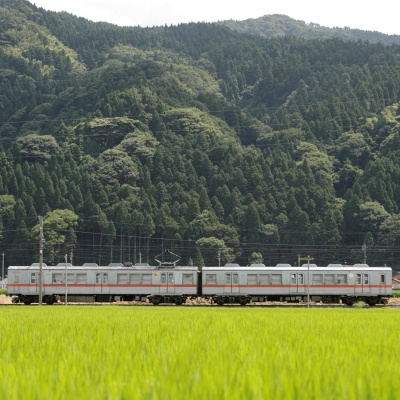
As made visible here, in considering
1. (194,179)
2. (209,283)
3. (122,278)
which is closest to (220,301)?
(209,283)

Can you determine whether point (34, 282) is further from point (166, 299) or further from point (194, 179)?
point (194, 179)

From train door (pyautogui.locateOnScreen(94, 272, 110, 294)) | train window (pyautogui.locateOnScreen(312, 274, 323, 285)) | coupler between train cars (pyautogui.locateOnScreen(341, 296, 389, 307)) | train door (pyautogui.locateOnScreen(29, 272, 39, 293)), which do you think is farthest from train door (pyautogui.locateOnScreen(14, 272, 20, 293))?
coupler between train cars (pyautogui.locateOnScreen(341, 296, 389, 307))

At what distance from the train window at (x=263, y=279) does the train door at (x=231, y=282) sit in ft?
5.31

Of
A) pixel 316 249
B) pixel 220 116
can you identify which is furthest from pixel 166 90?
pixel 316 249

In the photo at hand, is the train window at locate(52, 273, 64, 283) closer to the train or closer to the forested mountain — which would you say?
the train

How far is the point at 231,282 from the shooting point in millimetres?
56531

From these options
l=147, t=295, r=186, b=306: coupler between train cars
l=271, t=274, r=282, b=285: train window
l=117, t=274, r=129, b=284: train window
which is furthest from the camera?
l=117, t=274, r=129, b=284: train window

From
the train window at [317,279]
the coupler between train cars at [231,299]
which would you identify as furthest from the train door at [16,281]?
the train window at [317,279]

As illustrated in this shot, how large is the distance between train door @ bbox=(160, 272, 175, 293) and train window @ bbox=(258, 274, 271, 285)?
620 centimetres

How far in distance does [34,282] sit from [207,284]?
12566 mm

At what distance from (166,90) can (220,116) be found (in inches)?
573

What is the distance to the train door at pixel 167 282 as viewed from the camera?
57250mm

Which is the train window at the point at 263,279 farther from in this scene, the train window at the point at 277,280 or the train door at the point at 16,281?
the train door at the point at 16,281

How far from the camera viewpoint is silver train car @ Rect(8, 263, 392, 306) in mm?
55875
